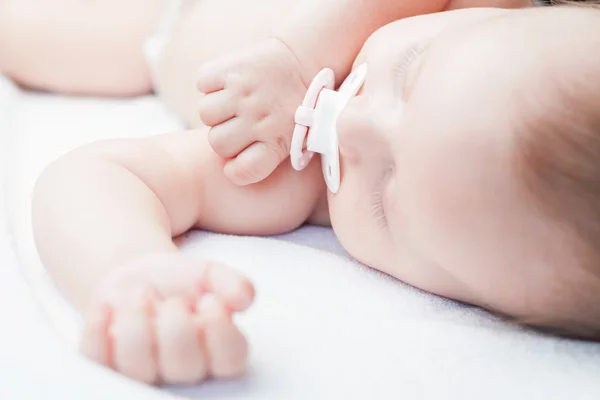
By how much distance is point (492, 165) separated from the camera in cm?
59

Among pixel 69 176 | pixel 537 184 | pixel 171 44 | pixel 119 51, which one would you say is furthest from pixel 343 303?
pixel 119 51

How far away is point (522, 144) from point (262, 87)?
36cm

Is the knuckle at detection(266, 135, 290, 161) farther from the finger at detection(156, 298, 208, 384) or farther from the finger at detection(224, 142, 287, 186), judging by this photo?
the finger at detection(156, 298, 208, 384)

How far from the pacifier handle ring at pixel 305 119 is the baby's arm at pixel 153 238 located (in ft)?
0.13

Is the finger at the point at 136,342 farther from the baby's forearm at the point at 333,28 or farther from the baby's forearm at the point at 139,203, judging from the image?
the baby's forearm at the point at 333,28

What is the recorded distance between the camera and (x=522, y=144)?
1.86 ft

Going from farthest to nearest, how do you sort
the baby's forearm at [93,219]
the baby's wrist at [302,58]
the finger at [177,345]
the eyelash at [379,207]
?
the baby's wrist at [302,58] → the eyelash at [379,207] → the baby's forearm at [93,219] → the finger at [177,345]

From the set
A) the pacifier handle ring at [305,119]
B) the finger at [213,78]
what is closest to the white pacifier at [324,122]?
the pacifier handle ring at [305,119]

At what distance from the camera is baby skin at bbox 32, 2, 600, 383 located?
1.59ft

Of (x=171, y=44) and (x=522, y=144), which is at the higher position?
(x=522, y=144)

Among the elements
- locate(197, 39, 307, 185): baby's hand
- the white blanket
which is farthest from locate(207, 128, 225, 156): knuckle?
the white blanket

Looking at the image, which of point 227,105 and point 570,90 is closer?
point 570,90

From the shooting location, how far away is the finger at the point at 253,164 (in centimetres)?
81

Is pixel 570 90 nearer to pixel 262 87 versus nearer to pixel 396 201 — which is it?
pixel 396 201
